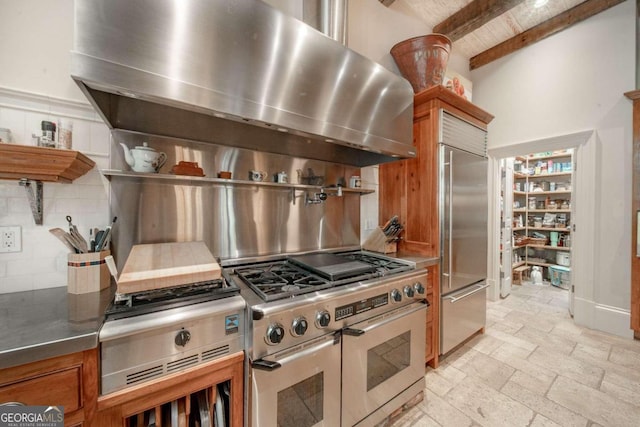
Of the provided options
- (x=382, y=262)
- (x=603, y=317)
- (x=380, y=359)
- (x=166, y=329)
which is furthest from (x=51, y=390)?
(x=603, y=317)

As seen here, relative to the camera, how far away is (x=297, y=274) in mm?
1494

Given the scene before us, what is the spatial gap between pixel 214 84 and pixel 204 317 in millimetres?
996

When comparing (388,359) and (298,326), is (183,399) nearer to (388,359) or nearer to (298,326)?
(298,326)

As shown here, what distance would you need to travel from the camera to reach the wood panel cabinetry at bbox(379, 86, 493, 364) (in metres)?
2.04

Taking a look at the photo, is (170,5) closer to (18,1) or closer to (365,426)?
(18,1)

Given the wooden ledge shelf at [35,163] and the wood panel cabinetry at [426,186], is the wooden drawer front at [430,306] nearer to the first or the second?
the wood panel cabinetry at [426,186]

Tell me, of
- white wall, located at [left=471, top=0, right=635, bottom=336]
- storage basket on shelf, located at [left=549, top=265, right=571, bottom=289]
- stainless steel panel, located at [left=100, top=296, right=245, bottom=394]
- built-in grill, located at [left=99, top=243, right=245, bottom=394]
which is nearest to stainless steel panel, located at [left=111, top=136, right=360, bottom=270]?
→ built-in grill, located at [left=99, top=243, right=245, bottom=394]

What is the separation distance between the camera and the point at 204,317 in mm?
944

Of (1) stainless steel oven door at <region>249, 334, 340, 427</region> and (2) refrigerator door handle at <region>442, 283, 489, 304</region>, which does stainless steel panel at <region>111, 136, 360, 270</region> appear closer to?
(1) stainless steel oven door at <region>249, 334, 340, 427</region>

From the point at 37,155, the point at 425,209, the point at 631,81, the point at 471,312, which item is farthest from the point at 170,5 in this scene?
the point at 631,81

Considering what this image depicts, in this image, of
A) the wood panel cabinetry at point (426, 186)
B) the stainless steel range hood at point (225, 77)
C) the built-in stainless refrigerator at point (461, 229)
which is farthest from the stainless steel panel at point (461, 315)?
the stainless steel range hood at point (225, 77)

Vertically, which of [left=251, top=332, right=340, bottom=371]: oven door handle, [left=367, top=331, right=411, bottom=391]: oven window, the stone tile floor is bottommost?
the stone tile floor

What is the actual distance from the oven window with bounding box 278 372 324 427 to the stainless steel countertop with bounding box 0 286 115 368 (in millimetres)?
777

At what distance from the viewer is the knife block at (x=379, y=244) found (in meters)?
2.12
